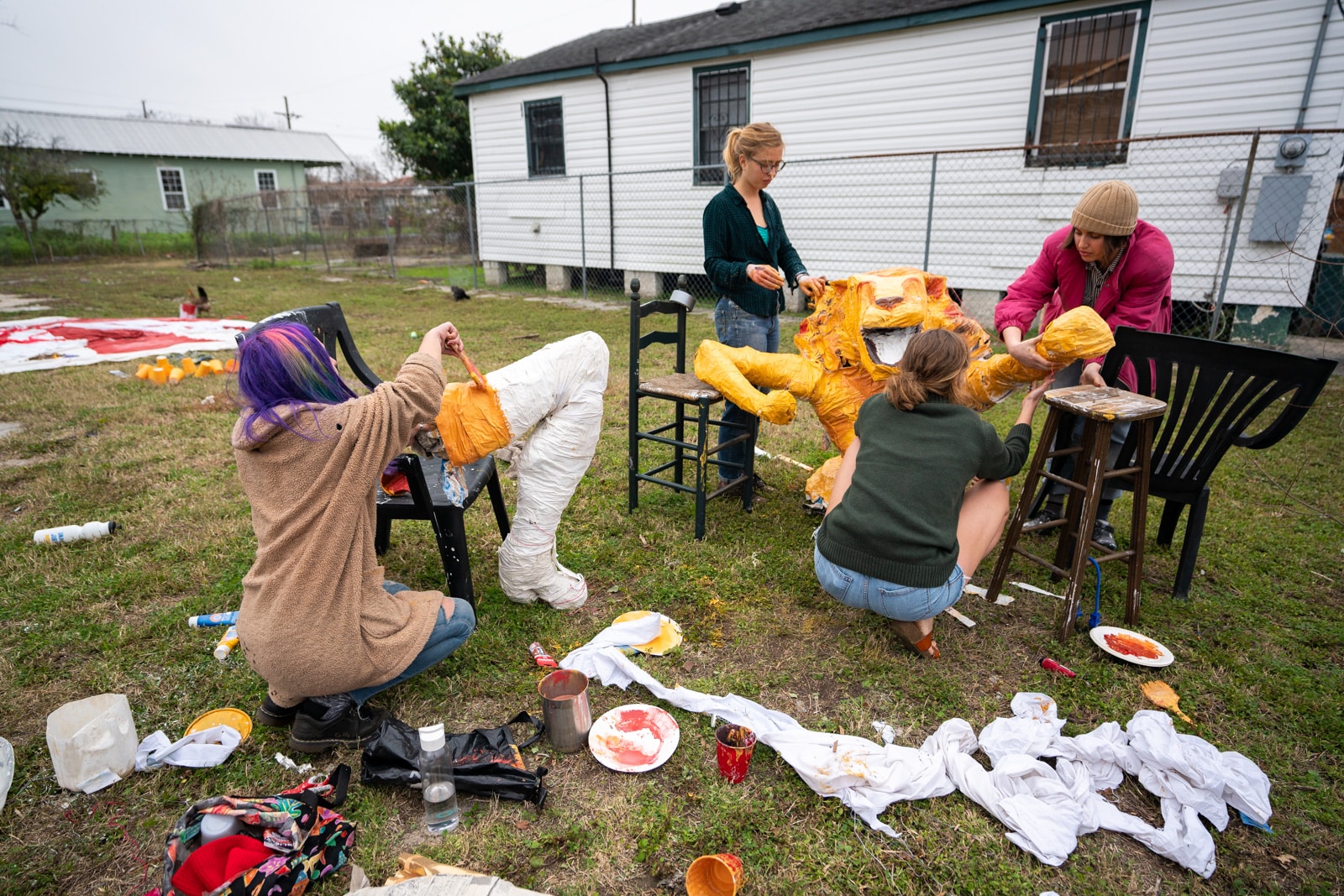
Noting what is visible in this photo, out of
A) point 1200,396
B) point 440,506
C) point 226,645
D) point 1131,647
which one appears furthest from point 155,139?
point 1131,647

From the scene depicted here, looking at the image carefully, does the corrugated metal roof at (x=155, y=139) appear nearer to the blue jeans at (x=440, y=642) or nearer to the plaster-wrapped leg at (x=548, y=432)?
the plaster-wrapped leg at (x=548, y=432)

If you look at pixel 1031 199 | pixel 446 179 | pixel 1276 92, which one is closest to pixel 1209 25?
pixel 1276 92

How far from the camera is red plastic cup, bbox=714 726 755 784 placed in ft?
7.45

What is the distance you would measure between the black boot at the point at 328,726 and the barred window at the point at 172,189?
34442mm

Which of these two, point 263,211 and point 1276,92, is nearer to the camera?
point 1276,92

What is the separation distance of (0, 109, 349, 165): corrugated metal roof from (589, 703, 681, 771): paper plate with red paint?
3283 centimetres

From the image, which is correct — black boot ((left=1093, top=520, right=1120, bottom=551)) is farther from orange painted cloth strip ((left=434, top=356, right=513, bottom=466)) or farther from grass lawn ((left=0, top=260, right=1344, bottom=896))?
orange painted cloth strip ((left=434, top=356, right=513, bottom=466))

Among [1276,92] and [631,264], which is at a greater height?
[1276,92]

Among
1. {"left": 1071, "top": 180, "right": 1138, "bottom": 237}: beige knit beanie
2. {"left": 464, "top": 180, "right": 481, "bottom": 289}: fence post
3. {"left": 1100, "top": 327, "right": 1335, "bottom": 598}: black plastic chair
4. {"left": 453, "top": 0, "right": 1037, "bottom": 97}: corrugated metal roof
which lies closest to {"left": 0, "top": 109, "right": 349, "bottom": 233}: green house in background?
{"left": 464, "top": 180, "right": 481, "bottom": 289}: fence post

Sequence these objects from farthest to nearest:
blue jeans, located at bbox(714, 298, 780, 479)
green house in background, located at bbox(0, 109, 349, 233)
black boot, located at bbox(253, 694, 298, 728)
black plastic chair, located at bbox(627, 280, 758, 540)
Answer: green house in background, located at bbox(0, 109, 349, 233), blue jeans, located at bbox(714, 298, 780, 479), black plastic chair, located at bbox(627, 280, 758, 540), black boot, located at bbox(253, 694, 298, 728)

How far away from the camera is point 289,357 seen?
2.05 meters

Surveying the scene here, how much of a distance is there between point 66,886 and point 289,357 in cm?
155

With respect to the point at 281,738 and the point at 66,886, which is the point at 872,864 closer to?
the point at 281,738

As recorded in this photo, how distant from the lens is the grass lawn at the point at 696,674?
2.03m
